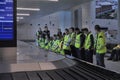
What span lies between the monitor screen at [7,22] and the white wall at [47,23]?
24.7 m

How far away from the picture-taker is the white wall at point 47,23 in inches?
1146

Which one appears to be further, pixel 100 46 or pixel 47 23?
pixel 47 23

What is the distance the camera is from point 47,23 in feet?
123

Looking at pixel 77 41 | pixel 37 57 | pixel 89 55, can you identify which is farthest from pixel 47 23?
pixel 37 57

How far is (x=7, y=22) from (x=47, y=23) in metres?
34.2

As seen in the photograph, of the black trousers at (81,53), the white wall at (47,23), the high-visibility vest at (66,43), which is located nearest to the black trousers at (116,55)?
the black trousers at (81,53)

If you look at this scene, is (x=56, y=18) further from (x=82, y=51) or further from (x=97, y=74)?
(x=97, y=74)

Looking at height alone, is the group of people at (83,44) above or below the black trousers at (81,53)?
above

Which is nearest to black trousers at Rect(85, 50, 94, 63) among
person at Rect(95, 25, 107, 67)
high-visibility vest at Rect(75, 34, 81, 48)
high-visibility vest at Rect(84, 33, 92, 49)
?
high-visibility vest at Rect(84, 33, 92, 49)

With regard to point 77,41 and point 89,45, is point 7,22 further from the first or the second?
point 77,41

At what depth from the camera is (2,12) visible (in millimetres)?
3285

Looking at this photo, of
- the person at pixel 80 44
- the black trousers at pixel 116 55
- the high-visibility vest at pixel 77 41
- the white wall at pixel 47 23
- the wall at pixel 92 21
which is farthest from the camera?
the white wall at pixel 47 23

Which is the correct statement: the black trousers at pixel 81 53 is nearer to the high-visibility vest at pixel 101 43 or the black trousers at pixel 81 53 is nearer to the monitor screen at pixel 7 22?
the high-visibility vest at pixel 101 43

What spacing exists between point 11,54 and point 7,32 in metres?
0.38
